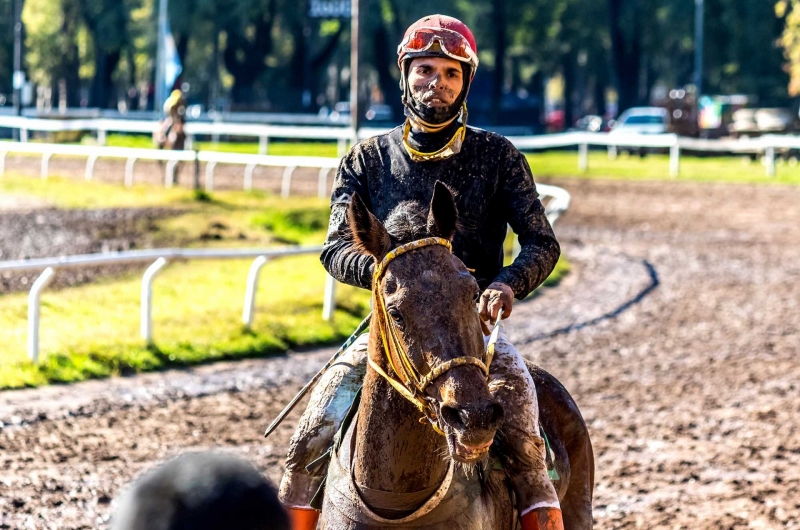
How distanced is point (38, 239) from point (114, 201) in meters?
4.30

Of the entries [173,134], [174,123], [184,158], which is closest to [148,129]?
[173,134]

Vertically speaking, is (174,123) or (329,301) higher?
(174,123)

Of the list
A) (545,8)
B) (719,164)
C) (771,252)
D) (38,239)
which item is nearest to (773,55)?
(545,8)

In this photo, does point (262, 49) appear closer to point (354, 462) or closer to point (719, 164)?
point (719, 164)

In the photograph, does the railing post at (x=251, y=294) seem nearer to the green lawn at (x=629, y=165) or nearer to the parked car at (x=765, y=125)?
the green lawn at (x=629, y=165)

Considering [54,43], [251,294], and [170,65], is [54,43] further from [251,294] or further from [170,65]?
[251,294]

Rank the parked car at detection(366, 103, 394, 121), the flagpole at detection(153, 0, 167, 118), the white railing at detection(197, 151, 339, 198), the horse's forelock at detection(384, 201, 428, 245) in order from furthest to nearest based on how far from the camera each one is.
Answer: the parked car at detection(366, 103, 394, 121), the flagpole at detection(153, 0, 167, 118), the white railing at detection(197, 151, 339, 198), the horse's forelock at detection(384, 201, 428, 245)

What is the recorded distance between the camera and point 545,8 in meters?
59.1

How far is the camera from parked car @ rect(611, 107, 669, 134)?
43.5 m

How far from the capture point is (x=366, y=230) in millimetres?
3494

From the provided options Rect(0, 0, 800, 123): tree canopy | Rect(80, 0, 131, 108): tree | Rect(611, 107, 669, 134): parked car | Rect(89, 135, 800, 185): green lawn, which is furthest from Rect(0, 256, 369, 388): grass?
Rect(80, 0, 131, 108): tree

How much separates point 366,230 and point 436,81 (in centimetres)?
81

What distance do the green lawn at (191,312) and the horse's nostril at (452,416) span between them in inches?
290

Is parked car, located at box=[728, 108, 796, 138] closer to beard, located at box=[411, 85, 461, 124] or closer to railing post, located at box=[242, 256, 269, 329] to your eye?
railing post, located at box=[242, 256, 269, 329]
